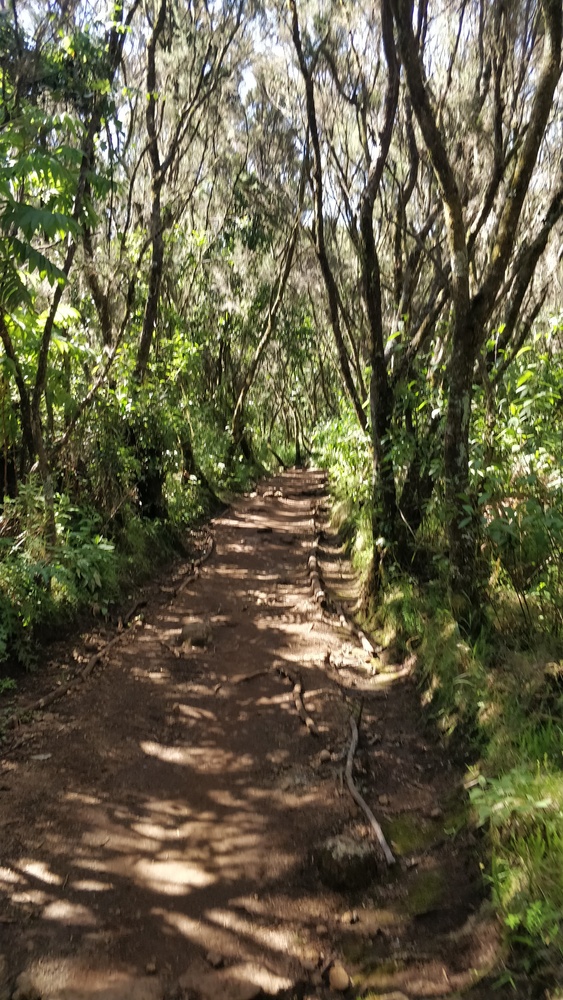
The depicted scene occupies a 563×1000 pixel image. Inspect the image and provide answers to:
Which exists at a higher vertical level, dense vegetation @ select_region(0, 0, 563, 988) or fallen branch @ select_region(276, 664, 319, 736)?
dense vegetation @ select_region(0, 0, 563, 988)

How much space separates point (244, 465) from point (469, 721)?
17123mm

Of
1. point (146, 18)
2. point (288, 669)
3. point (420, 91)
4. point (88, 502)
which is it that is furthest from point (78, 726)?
point (146, 18)

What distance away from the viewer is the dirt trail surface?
307 centimetres

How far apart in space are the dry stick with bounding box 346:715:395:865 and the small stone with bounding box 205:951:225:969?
1145 millimetres

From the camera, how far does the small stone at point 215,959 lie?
3113 millimetres

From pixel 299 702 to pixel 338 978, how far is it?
2785mm

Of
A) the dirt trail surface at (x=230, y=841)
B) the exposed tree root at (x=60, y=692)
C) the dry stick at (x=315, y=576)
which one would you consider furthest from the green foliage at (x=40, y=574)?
the dry stick at (x=315, y=576)

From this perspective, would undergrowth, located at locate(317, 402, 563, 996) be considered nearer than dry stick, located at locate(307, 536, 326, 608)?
Yes

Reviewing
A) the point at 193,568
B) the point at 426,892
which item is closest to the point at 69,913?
the point at 426,892

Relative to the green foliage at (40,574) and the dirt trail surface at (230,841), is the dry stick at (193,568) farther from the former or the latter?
the dirt trail surface at (230,841)

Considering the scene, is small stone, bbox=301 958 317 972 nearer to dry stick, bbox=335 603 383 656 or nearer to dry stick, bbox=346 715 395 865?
dry stick, bbox=346 715 395 865

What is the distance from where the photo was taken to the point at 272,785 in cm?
464

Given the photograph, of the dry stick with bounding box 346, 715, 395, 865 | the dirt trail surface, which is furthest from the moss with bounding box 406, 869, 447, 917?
the dry stick with bounding box 346, 715, 395, 865

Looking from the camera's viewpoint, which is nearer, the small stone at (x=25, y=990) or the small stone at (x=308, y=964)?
the small stone at (x=25, y=990)
